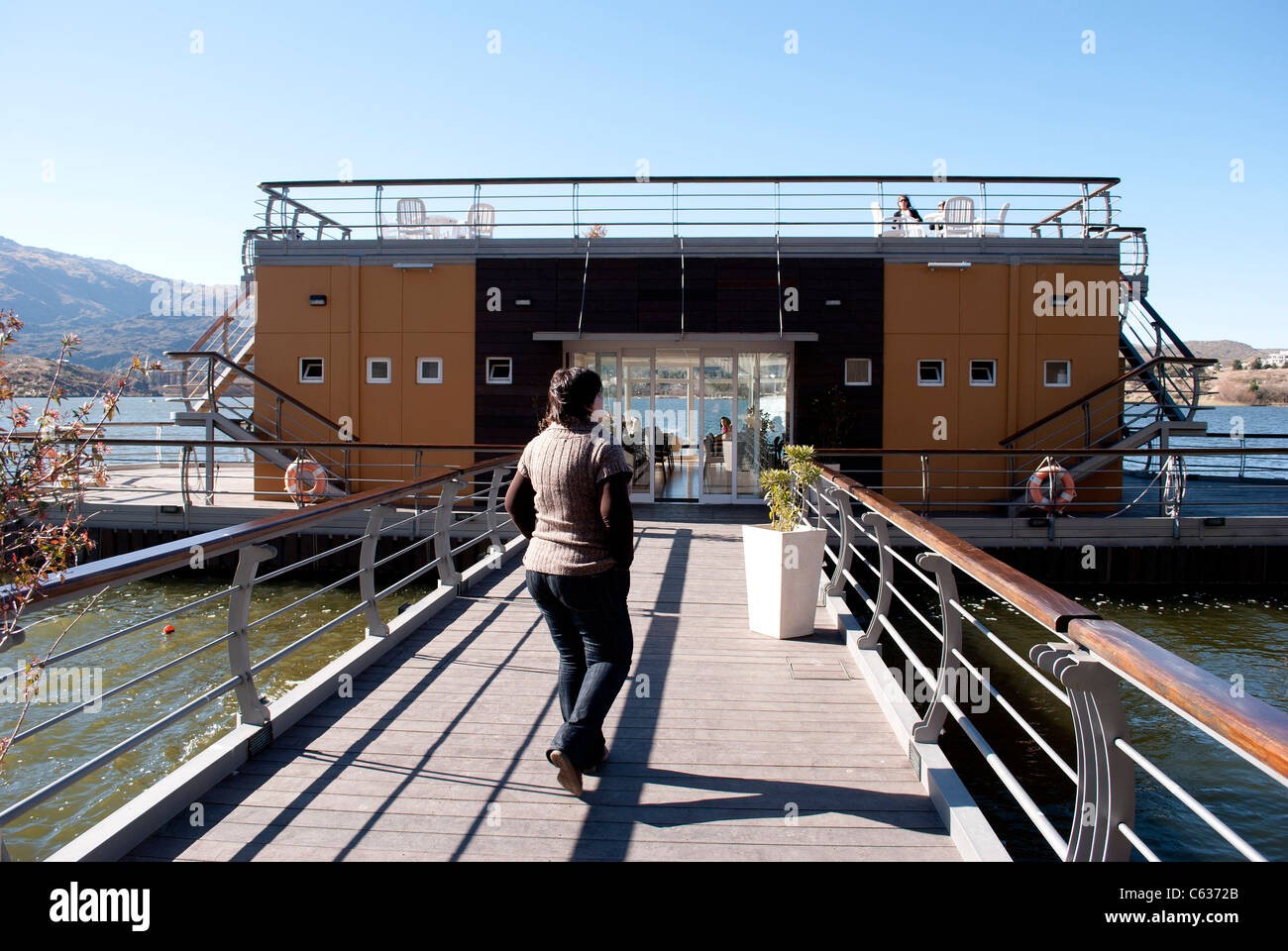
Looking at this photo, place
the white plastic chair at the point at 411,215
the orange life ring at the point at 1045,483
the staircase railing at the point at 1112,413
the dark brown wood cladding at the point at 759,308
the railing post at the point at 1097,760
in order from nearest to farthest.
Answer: the railing post at the point at 1097,760 → the orange life ring at the point at 1045,483 → the staircase railing at the point at 1112,413 → the dark brown wood cladding at the point at 759,308 → the white plastic chair at the point at 411,215

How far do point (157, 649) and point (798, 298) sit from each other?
10115mm

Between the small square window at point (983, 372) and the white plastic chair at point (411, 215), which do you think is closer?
the small square window at point (983, 372)

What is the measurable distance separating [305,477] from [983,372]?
1097 centimetres

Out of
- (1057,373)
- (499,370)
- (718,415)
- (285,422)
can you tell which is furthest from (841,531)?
(285,422)

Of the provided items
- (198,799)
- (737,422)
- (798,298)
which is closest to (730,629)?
(198,799)

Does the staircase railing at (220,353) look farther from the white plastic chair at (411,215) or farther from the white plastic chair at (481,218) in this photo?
the white plastic chair at (481,218)

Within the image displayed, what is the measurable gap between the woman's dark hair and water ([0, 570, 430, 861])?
1870 mm

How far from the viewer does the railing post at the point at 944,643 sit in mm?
3266

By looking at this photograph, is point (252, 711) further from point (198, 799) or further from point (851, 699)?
point (851, 699)

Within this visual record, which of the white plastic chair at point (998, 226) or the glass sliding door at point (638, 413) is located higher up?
the white plastic chair at point (998, 226)

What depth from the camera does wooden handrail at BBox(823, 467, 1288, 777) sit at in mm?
1377

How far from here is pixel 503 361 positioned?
1391 cm

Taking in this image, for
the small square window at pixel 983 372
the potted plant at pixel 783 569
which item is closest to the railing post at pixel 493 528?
the potted plant at pixel 783 569

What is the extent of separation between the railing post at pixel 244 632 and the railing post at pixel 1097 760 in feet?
10.2
